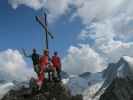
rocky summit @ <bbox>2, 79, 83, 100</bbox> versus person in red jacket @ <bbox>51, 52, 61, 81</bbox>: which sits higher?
person in red jacket @ <bbox>51, 52, 61, 81</bbox>

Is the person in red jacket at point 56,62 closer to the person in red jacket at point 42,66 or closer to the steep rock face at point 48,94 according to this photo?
the steep rock face at point 48,94

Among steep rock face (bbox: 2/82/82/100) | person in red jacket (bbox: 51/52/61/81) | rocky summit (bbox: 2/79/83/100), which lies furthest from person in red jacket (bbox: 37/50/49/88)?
person in red jacket (bbox: 51/52/61/81)

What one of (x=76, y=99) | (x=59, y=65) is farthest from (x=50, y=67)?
(x=76, y=99)

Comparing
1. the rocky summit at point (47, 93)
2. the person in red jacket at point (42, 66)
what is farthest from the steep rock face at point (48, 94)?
the person in red jacket at point (42, 66)

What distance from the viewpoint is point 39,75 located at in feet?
91.6

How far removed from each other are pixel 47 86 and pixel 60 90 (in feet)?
4.94

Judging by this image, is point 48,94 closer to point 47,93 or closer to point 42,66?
point 47,93

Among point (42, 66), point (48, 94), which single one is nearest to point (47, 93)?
point (48, 94)

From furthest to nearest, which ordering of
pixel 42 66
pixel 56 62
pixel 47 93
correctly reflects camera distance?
pixel 56 62 < pixel 47 93 < pixel 42 66

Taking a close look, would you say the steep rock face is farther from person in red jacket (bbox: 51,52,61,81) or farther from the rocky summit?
person in red jacket (bbox: 51,52,61,81)

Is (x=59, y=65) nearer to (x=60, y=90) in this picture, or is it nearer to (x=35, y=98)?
(x=60, y=90)

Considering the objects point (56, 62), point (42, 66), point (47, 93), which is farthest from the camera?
point (56, 62)

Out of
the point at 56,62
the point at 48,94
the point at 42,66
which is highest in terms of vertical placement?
the point at 56,62

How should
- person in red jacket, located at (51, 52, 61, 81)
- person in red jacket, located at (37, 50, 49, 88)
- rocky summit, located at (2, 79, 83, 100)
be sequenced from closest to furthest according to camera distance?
person in red jacket, located at (37, 50, 49, 88)
rocky summit, located at (2, 79, 83, 100)
person in red jacket, located at (51, 52, 61, 81)
